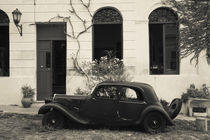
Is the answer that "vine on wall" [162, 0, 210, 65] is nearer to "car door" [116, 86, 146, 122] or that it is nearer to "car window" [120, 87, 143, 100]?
"car window" [120, 87, 143, 100]

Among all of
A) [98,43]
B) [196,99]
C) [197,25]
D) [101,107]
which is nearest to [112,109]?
[101,107]

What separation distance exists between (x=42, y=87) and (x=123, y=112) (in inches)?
222

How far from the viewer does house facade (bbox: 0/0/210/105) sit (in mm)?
11062

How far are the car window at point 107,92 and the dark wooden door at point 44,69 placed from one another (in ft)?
16.1

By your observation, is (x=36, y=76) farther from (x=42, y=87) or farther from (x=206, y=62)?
(x=206, y=62)

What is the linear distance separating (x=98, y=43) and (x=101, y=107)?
491 cm

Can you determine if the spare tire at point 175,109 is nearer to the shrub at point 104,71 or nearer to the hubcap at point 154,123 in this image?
the hubcap at point 154,123

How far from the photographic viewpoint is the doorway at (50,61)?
11.6 metres

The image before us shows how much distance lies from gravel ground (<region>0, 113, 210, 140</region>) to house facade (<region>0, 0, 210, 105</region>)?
133 inches

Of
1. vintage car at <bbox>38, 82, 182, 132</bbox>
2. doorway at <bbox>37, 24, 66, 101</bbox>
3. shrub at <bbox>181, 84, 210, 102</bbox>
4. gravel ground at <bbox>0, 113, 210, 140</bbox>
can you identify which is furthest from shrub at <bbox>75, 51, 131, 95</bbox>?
gravel ground at <bbox>0, 113, 210, 140</bbox>

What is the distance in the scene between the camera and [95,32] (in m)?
11.5

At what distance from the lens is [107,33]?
1151 cm

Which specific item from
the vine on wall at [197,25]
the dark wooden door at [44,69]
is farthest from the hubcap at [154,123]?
the dark wooden door at [44,69]

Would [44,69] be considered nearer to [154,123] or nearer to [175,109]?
[154,123]
